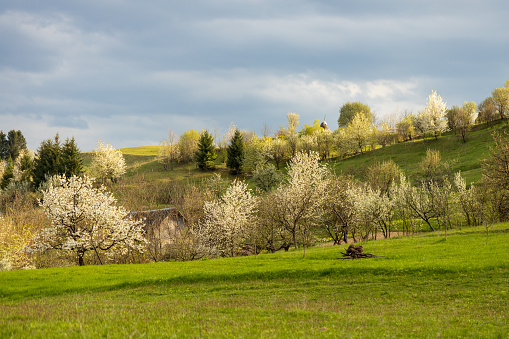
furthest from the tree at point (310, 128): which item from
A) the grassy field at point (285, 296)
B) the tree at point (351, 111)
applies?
the grassy field at point (285, 296)

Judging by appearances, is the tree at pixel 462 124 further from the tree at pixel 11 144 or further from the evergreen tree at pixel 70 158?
the tree at pixel 11 144

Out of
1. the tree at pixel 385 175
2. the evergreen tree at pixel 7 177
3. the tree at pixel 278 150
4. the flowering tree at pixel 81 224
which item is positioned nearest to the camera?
the flowering tree at pixel 81 224

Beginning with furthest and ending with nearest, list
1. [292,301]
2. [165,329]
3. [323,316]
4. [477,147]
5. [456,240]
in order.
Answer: [477,147] → [456,240] → [292,301] → [323,316] → [165,329]

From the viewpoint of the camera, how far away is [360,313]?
585 inches

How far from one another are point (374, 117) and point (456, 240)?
414 feet

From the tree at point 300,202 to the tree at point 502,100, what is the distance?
7564 cm

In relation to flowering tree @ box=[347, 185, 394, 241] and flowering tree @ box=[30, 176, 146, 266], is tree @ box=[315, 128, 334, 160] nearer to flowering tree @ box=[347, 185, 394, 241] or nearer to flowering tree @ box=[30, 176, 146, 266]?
flowering tree @ box=[347, 185, 394, 241]

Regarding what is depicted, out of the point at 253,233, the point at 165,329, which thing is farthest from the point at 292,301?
the point at 253,233

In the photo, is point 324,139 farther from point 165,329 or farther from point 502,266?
point 165,329

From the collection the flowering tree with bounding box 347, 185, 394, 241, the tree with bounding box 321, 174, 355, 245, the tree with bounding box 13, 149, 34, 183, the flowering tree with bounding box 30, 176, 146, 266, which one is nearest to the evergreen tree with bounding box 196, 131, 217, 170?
the tree with bounding box 13, 149, 34, 183

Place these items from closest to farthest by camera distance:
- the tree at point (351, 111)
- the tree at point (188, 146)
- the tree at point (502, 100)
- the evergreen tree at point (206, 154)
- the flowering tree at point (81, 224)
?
the flowering tree at point (81, 224), the tree at point (502, 100), the evergreen tree at point (206, 154), the tree at point (188, 146), the tree at point (351, 111)

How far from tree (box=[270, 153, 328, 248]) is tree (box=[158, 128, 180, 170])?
250 feet

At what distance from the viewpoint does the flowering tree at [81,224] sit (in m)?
37.1

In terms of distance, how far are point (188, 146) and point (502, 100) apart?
325 ft
